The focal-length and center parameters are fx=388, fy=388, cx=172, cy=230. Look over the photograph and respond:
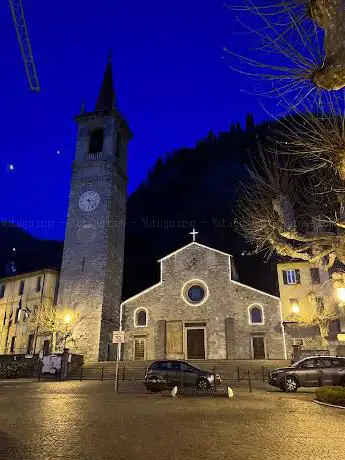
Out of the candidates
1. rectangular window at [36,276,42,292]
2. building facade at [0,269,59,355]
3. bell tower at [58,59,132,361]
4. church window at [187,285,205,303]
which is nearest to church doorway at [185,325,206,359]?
church window at [187,285,205,303]

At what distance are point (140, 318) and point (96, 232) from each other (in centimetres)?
903

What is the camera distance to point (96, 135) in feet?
140

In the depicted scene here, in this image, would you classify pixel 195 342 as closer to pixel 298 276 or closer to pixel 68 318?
pixel 298 276

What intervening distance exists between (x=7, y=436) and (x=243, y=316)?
92.6ft

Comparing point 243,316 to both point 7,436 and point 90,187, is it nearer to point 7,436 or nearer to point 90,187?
point 90,187

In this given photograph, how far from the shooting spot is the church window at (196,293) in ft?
115

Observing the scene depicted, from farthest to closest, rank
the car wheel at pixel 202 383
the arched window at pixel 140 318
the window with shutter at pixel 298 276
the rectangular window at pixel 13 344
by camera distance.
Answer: the rectangular window at pixel 13 344 < the arched window at pixel 140 318 < the window with shutter at pixel 298 276 < the car wheel at pixel 202 383

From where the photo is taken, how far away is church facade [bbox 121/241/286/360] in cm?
3234

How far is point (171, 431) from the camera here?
282 inches

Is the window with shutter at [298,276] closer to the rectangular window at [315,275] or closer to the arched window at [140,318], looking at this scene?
the rectangular window at [315,275]

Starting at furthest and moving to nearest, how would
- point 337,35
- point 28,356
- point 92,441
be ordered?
point 28,356
point 92,441
point 337,35

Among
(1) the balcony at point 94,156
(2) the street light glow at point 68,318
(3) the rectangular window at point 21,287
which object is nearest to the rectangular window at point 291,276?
(2) the street light glow at point 68,318

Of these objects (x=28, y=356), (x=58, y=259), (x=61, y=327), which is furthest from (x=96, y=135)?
(x=58, y=259)

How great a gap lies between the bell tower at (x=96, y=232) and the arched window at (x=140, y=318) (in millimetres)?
2355
